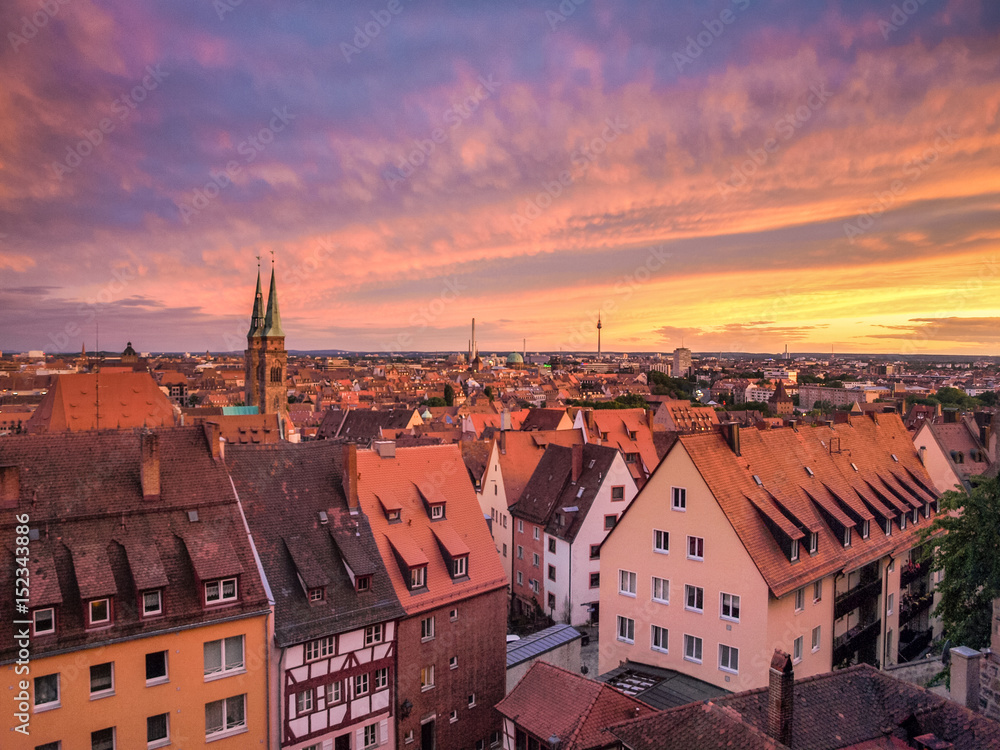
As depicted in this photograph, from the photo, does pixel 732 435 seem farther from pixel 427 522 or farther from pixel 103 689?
pixel 103 689

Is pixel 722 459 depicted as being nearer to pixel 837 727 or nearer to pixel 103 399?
pixel 837 727

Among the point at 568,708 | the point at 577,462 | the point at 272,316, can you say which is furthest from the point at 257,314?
the point at 568,708

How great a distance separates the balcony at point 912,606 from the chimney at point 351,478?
2720 centimetres

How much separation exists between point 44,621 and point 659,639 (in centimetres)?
2130

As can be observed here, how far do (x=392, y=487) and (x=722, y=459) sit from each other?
1414 centimetres

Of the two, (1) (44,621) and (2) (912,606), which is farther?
(2) (912,606)

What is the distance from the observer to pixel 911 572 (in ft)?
105

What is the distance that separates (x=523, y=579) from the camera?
4175 cm

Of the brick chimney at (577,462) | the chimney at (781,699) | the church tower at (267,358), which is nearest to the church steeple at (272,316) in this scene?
the church tower at (267,358)

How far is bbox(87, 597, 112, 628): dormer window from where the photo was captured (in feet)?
59.7

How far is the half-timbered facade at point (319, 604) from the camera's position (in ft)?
70.2

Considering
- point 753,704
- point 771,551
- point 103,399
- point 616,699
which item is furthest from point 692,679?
point 103,399

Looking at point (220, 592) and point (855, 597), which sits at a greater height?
point (220, 592)

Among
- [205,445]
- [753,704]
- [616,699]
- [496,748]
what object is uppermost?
[205,445]
